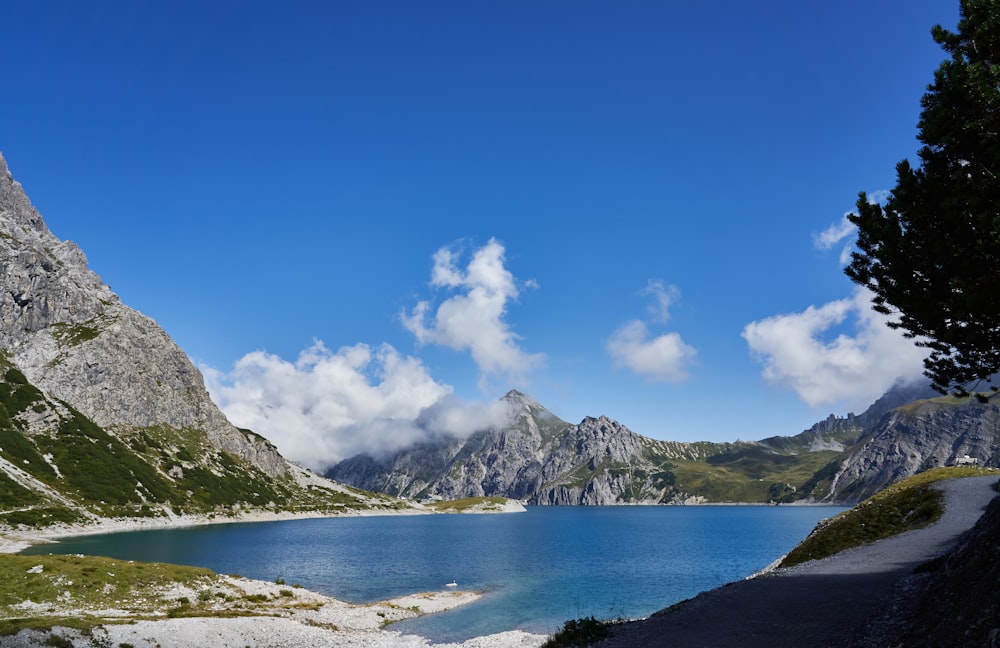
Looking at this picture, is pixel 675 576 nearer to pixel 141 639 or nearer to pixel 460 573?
pixel 460 573

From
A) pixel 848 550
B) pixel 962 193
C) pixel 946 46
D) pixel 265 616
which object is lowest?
pixel 265 616

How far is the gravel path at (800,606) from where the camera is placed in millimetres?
22016

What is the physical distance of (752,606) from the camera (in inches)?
1107

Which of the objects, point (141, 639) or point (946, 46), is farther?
point (141, 639)

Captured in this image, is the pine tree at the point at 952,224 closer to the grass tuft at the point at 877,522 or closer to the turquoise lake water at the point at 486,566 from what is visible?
the grass tuft at the point at 877,522

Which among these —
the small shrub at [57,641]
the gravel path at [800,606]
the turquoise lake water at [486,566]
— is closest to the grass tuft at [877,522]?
the gravel path at [800,606]

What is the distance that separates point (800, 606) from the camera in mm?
26422

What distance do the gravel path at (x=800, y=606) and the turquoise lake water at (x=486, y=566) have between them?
26.0m

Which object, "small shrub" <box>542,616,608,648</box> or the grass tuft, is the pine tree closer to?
"small shrub" <box>542,616,608,648</box>

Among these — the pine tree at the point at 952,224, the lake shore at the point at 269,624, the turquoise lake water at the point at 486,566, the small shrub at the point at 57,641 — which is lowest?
the turquoise lake water at the point at 486,566

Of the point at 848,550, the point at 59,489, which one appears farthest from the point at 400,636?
the point at 59,489

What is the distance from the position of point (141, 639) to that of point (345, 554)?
90351 mm

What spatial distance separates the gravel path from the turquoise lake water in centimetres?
2603

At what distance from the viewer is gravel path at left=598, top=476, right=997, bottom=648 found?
2202 cm
